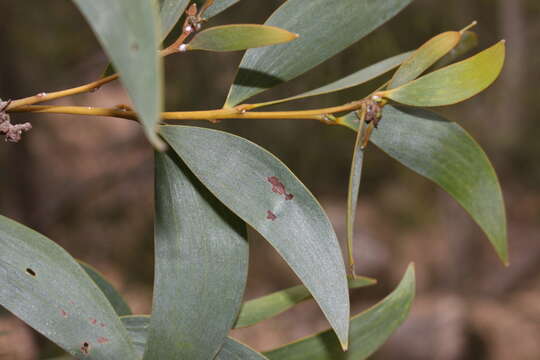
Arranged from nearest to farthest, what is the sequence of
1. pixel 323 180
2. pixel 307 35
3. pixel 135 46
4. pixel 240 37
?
pixel 135 46 < pixel 240 37 < pixel 307 35 < pixel 323 180

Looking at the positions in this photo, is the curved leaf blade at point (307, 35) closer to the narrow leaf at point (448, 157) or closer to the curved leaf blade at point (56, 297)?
the narrow leaf at point (448, 157)

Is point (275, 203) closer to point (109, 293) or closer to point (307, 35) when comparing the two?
point (307, 35)

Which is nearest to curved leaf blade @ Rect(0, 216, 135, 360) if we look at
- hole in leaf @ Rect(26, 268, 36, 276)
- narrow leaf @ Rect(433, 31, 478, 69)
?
hole in leaf @ Rect(26, 268, 36, 276)

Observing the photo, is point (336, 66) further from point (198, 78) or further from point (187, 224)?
point (187, 224)

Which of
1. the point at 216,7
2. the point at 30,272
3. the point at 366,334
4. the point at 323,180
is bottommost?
the point at 366,334

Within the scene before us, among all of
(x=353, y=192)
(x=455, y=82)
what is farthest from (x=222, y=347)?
(x=455, y=82)

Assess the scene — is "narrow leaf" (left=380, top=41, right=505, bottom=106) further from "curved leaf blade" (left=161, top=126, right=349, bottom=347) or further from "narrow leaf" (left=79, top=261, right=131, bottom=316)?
"narrow leaf" (left=79, top=261, right=131, bottom=316)
